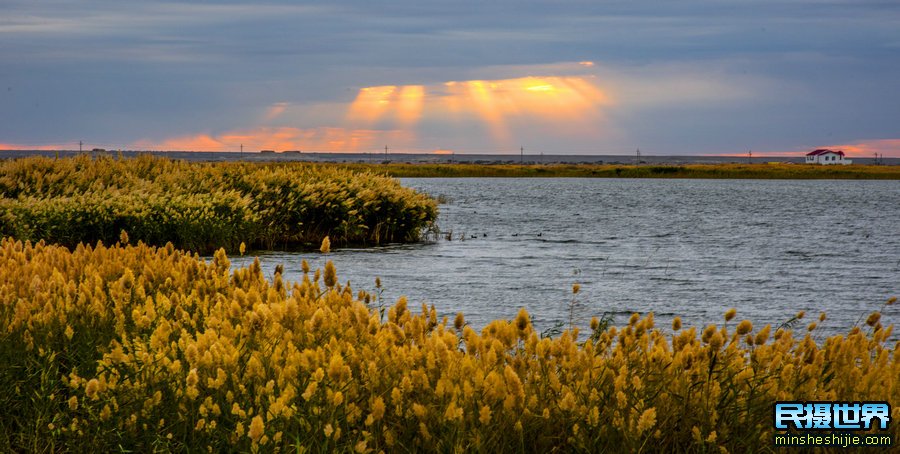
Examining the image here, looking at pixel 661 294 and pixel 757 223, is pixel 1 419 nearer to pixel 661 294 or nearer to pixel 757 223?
pixel 661 294

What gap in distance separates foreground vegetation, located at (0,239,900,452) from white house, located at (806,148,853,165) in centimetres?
18433

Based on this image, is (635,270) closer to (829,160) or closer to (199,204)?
(199,204)

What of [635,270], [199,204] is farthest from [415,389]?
[635,270]

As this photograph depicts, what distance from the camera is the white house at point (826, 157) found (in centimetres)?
17662

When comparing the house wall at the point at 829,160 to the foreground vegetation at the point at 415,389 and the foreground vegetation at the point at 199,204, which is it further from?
the foreground vegetation at the point at 415,389

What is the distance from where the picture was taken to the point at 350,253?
79.3 ft

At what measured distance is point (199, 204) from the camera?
2183cm

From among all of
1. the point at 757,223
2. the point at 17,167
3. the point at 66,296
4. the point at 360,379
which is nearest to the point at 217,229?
the point at 17,167

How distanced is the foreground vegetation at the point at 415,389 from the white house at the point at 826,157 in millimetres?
184334

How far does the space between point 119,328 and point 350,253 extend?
1741cm

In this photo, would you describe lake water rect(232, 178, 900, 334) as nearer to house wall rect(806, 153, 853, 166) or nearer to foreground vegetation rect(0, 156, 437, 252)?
foreground vegetation rect(0, 156, 437, 252)

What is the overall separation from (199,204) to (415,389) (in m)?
17.4

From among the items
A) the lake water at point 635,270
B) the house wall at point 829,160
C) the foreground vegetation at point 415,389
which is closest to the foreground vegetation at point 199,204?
the lake water at point 635,270

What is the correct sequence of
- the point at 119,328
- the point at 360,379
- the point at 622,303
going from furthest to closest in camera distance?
the point at 622,303 < the point at 119,328 < the point at 360,379
